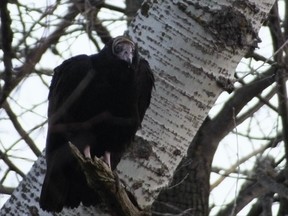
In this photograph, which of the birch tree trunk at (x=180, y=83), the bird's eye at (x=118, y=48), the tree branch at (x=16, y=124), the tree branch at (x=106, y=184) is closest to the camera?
the tree branch at (x=106, y=184)

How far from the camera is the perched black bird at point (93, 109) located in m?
3.22

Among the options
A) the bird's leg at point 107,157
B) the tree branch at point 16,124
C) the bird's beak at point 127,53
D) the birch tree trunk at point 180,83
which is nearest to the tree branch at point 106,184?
the birch tree trunk at point 180,83

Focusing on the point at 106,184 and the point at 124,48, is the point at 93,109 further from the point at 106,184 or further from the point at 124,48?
the point at 106,184

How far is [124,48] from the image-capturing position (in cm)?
329

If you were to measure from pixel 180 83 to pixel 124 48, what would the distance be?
26cm

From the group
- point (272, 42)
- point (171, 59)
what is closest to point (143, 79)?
point (171, 59)

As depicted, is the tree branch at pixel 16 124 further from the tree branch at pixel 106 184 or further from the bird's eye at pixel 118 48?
the tree branch at pixel 106 184

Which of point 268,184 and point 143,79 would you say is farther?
point 268,184

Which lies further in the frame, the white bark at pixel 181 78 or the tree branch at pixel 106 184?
the white bark at pixel 181 78

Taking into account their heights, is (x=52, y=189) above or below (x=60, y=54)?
below

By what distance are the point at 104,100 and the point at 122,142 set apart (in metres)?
0.17

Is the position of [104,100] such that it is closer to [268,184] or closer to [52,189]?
[52,189]

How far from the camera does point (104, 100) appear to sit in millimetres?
3379

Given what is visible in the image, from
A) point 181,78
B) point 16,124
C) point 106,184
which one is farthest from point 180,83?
point 16,124
